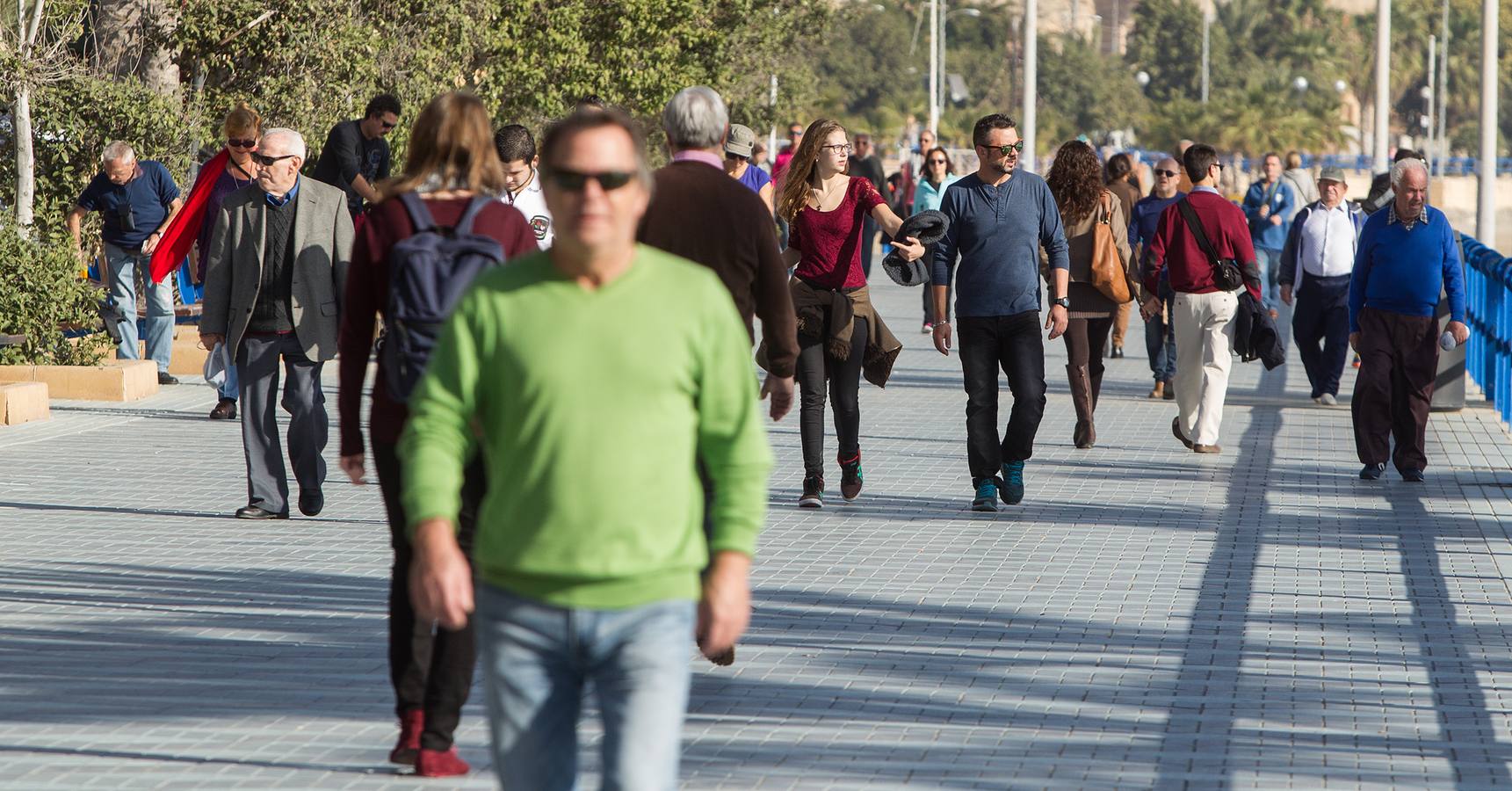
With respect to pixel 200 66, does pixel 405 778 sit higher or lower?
lower

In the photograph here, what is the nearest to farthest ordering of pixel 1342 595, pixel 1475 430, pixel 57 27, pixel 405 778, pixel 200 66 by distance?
pixel 405 778
pixel 1342 595
pixel 1475 430
pixel 57 27
pixel 200 66

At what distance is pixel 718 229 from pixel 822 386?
131 inches

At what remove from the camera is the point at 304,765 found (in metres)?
5.24

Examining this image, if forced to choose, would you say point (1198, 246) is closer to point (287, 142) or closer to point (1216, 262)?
point (1216, 262)

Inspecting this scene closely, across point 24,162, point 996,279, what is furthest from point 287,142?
point 24,162

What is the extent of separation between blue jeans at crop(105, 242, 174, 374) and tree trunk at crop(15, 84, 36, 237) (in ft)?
2.45

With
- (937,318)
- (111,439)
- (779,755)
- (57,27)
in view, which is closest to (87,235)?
(57,27)

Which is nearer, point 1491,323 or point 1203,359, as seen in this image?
point 1203,359

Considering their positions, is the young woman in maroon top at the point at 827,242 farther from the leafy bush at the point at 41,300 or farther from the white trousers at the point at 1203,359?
the leafy bush at the point at 41,300

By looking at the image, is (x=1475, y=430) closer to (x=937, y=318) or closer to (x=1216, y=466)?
(x=1216, y=466)

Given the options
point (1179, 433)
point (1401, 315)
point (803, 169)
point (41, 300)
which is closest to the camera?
point (803, 169)

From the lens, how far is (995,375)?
978cm

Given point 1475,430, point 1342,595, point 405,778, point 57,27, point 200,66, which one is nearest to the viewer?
point 405,778

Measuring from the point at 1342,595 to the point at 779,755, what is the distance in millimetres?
3123
